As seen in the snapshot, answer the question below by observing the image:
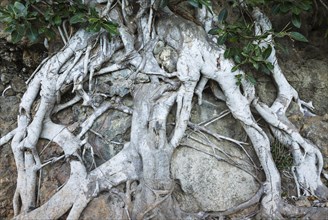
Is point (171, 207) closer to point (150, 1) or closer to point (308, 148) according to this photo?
point (308, 148)

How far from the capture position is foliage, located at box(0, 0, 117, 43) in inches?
93.1

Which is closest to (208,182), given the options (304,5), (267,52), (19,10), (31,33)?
(267,52)

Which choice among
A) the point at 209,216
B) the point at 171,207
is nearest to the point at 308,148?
the point at 209,216

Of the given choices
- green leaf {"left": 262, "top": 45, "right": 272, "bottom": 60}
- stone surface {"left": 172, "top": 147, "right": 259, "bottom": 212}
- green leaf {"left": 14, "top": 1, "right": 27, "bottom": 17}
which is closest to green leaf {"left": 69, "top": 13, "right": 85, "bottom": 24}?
green leaf {"left": 14, "top": 1, "right": 27, "bottom": 17}

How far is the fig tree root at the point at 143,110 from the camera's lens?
7.66 feet

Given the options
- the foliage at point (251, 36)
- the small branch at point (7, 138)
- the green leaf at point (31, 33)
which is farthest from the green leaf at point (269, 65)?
the small branch at point (7, 138)

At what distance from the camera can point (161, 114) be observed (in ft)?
8.11

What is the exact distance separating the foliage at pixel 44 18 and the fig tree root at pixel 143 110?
20 centimetres

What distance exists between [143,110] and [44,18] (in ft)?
3.72

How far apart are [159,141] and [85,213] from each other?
742mm

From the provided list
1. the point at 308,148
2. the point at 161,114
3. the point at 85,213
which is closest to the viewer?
the point at 85,213

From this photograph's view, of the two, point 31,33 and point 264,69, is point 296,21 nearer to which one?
point 264,69

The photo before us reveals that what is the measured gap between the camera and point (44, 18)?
8.66 ft

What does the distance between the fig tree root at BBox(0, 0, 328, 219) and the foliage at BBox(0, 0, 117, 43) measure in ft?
0.65
